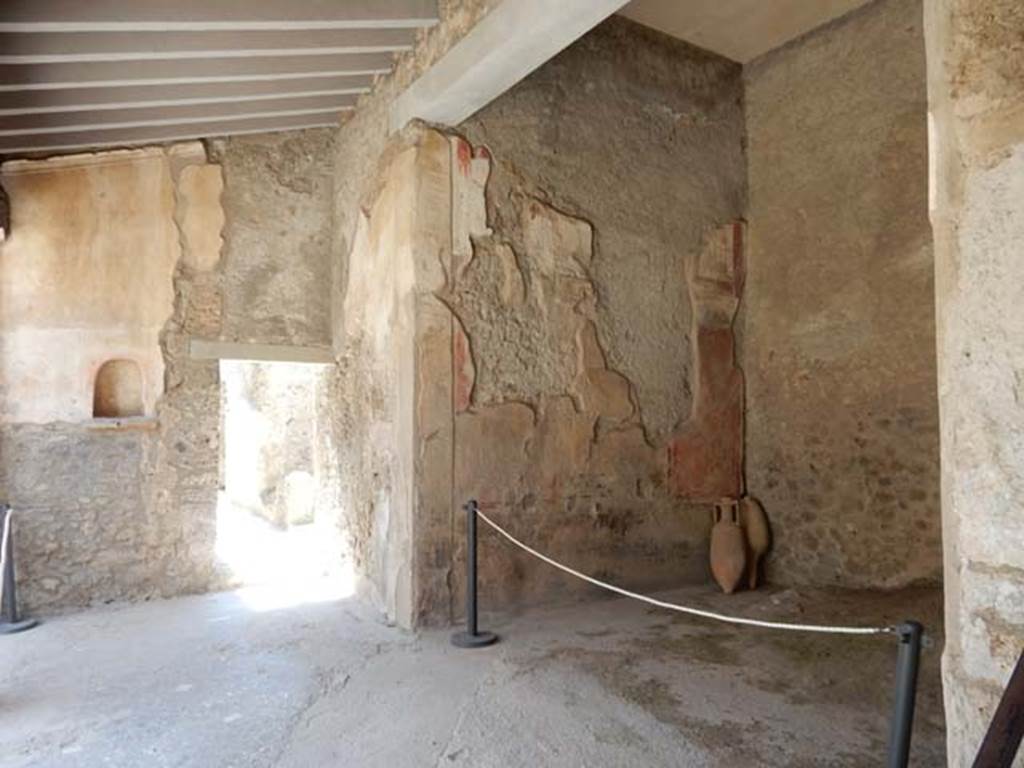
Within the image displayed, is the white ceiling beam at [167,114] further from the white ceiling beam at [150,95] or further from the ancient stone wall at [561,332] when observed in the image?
the ancient stone wall at [561,332]

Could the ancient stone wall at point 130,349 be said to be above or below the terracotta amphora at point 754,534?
above

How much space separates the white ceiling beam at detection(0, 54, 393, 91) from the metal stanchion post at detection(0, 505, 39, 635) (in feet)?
9.18

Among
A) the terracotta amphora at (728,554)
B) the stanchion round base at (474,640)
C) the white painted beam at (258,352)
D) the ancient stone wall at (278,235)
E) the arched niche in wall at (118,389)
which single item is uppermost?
the ancient stone wall at (278,235)

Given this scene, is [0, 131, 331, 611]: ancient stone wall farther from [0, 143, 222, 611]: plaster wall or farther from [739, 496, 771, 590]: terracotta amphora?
[739, 496, 771, 590]: terracotta amphora

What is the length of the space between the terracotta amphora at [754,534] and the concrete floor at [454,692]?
86 centimetres

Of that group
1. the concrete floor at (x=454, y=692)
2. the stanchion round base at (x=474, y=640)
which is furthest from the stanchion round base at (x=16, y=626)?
the stanchion round base at (x=474, y=640)

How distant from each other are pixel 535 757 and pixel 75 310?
4716 mm

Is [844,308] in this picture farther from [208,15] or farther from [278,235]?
[208,15]

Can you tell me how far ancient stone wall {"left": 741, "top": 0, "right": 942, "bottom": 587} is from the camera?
5.22m

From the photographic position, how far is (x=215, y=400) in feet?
18.8

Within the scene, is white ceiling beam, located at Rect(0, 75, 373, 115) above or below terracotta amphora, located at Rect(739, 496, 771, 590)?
above

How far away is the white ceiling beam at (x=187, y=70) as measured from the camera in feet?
13.5

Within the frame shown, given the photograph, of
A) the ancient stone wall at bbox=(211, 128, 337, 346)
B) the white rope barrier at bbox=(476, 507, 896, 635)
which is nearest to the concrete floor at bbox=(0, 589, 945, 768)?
the white rope barrier at bbox=(476, 507, 896, 635)

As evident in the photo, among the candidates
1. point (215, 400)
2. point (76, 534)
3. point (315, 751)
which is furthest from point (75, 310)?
point (315, 751)
